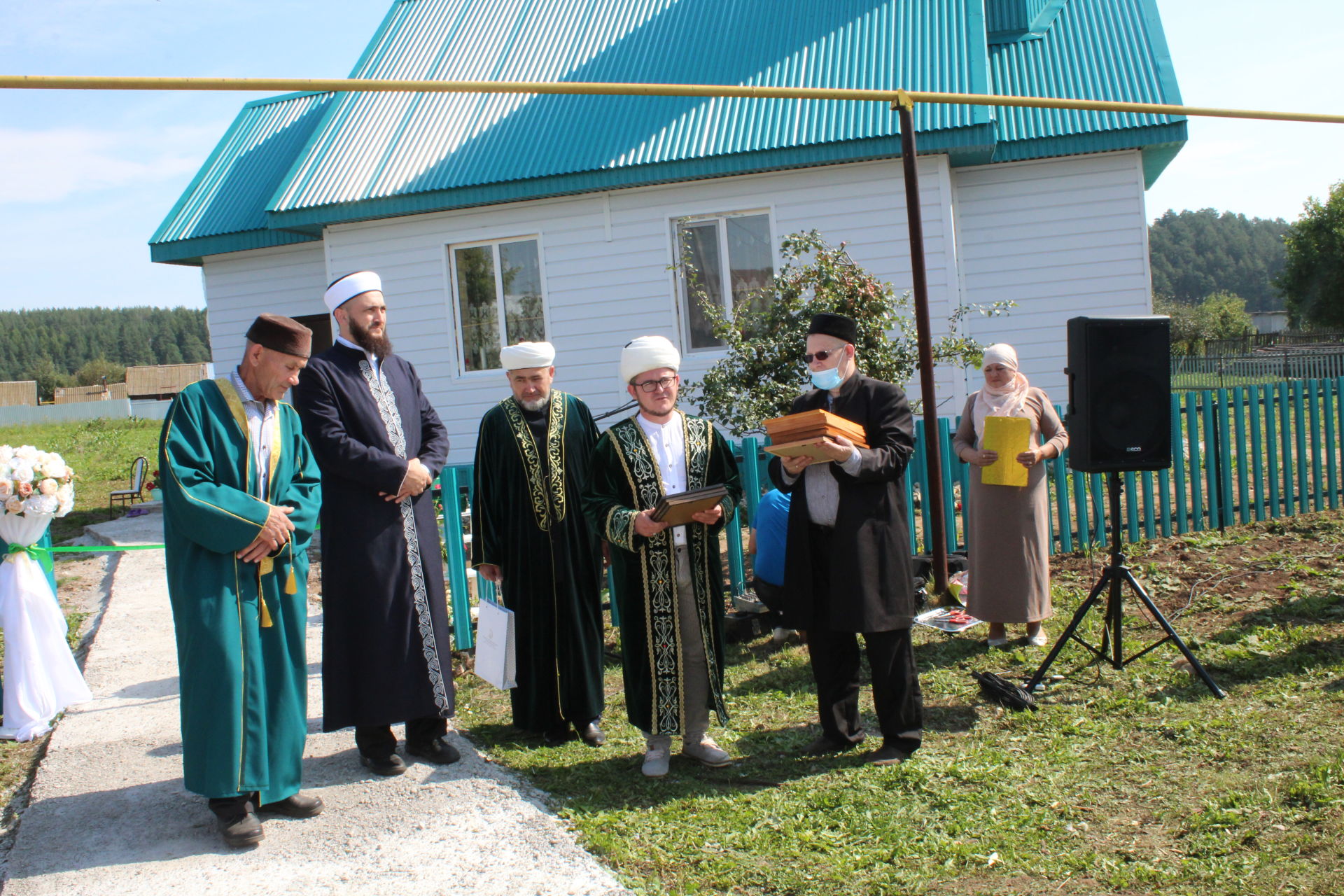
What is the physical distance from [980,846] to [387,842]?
2.16 metres

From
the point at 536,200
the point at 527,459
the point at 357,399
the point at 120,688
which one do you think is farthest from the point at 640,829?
the point at 536,200

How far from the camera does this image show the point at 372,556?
174 inches

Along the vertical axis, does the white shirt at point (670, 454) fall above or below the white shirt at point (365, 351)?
below

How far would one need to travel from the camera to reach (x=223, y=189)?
14109 millimetres

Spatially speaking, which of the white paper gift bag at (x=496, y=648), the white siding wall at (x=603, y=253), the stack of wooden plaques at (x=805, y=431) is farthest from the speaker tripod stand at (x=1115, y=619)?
the white siding wall at (x=603, y=253)

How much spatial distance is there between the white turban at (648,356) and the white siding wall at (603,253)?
6886 mm

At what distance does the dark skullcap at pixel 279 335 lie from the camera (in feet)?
12.9

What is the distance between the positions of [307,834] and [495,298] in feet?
30.0

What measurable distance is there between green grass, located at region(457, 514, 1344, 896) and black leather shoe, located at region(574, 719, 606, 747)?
49 mm

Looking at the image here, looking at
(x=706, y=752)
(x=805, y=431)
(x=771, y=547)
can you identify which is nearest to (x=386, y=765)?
(x=706, y=752)

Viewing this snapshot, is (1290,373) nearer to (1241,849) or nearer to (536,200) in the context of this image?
(536,200)

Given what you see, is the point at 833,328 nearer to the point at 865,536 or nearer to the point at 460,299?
the point at 865,536

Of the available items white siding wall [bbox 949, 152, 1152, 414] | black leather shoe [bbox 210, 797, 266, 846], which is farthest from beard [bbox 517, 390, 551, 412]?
white siding wall [bbox 949, 152, 1152, 414]

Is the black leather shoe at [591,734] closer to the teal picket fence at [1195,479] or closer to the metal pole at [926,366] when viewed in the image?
the teal picket fence at [1195,479]
